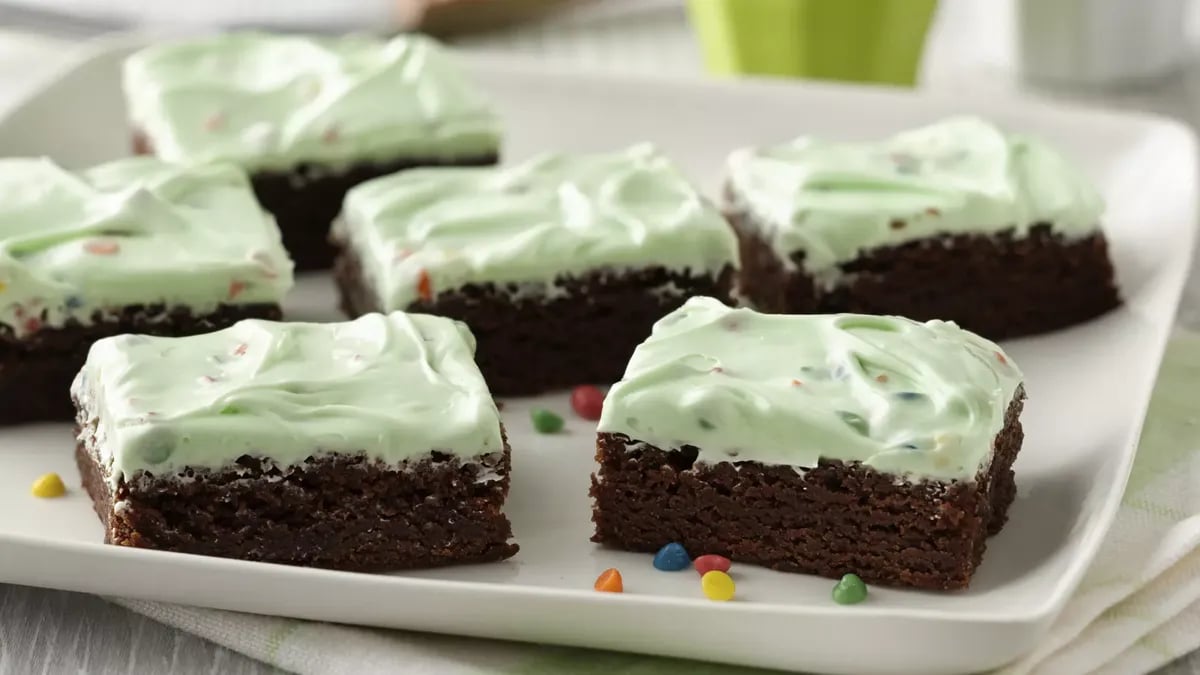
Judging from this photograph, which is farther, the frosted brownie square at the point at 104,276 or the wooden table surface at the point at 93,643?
the frosted brownie square at the point at 104,276

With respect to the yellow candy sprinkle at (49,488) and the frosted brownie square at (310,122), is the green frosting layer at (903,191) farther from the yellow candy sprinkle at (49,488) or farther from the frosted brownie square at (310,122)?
the yellow candy sprinkle at (49,488)

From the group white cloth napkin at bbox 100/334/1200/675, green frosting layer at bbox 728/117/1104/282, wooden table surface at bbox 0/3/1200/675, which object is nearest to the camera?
white cloth napkin at bbox 100/334/1200/675

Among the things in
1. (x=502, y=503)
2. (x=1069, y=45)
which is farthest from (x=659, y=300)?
(x=1069, y=45)

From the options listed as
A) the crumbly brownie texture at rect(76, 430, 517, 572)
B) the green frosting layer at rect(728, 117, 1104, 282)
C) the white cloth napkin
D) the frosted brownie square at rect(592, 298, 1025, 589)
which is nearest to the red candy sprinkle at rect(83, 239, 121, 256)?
the crumbly brownie texture at rect(76, 430, 517, 572)

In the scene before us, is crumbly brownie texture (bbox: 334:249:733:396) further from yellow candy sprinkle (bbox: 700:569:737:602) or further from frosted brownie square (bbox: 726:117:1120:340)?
yellow candy sprinkle (bbox: 700:569:737:602)

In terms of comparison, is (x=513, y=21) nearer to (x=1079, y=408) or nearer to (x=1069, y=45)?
(x=1069, y=45)

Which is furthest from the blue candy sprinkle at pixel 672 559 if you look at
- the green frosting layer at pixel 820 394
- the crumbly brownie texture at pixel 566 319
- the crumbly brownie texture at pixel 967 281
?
the crumbly brownie texture at pixel 967 281
